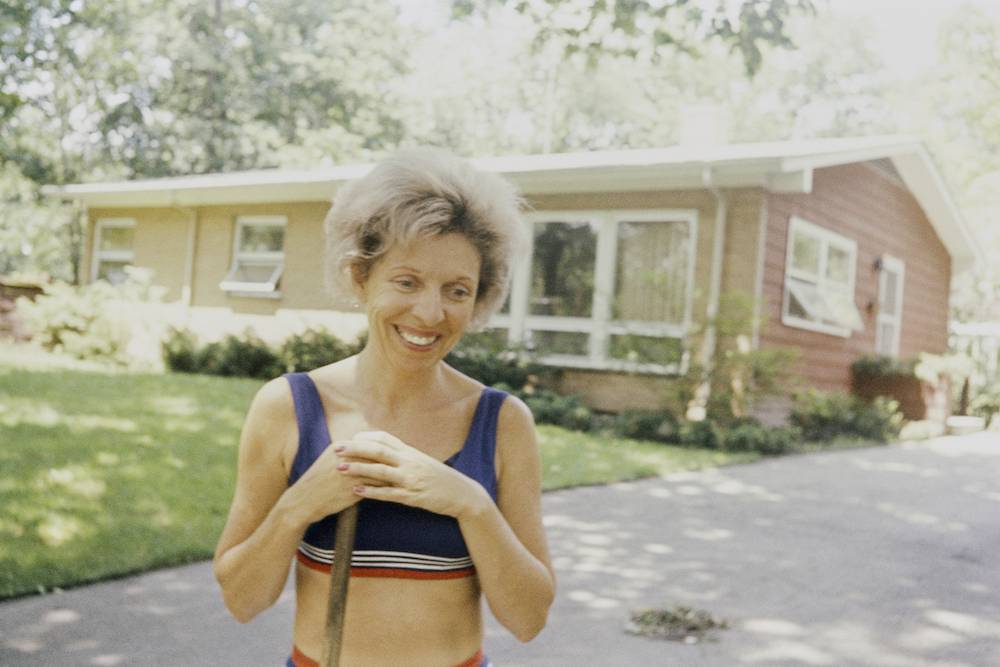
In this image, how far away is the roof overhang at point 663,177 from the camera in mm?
12047

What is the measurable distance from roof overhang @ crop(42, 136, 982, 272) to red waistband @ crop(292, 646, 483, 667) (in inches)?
260

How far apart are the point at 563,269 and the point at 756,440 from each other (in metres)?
3.94

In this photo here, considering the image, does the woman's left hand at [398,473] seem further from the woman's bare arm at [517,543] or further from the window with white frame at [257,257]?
the window with white frame at [257,257]

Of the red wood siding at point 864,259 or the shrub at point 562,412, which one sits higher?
the red wood siding at point 864,259

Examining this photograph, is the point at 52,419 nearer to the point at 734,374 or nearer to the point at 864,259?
the point at 734,374

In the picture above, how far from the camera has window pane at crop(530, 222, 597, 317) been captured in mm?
13594

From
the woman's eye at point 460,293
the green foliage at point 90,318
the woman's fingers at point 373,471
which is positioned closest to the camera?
the woman's fingers at point 373,471

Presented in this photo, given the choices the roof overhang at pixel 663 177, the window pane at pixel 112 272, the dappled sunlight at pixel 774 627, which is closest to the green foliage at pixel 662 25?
the roof overhang at pixel 663 177

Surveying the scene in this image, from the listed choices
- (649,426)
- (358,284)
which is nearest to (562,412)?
(649,426)

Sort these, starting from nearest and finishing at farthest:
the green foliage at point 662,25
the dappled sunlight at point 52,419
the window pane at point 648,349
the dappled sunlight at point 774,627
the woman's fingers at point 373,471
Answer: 1. the woman's fingers at point 373,471
2. the dappled sunlight at point 774,627
3. the green foliage at point 662,25
4. the dappled sunlight at point 52,419
5. the window pane at point 648,349

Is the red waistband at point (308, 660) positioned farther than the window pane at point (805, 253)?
No

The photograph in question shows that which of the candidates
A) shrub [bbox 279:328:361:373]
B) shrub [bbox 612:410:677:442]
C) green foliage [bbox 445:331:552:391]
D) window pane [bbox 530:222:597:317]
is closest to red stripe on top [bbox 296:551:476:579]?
shrub [bbox 612:410:677:442]

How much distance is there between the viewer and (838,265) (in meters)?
15.1

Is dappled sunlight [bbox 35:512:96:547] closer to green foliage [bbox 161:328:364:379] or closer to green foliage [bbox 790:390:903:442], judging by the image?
green foliage [bbox 161:328:364:379]
